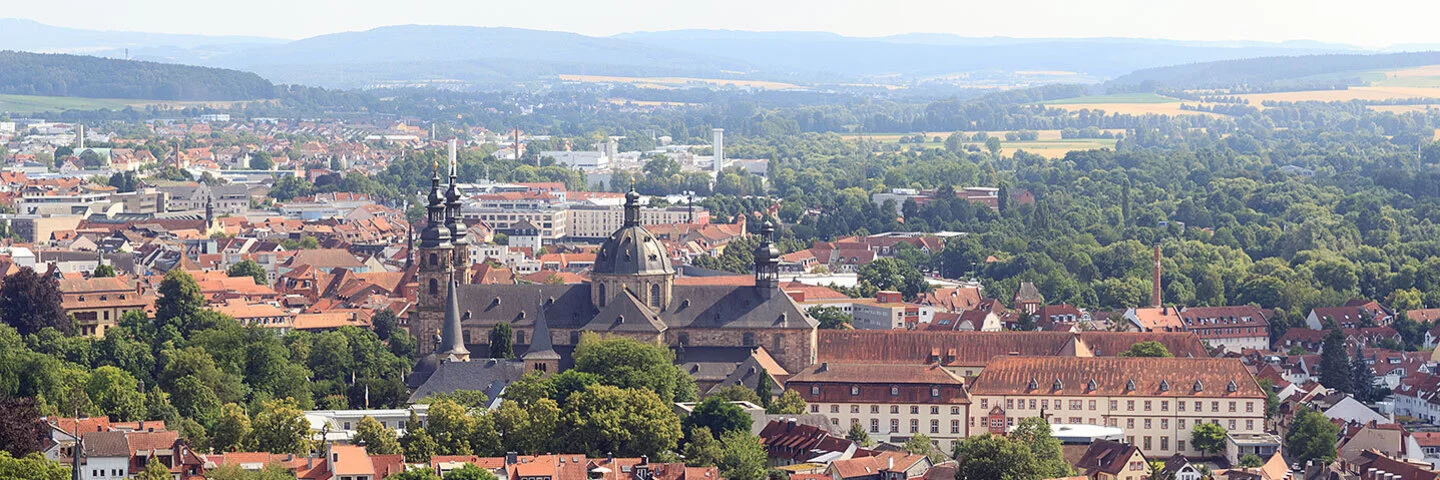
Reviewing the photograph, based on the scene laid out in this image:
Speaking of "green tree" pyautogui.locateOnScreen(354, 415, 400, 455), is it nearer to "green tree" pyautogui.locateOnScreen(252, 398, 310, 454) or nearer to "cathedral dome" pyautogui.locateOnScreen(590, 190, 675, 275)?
"green tree" pyautogui.locateOnScreen(252, 398, 310, 454)

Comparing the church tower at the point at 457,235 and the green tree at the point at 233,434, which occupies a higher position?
the church tower at the point at 457,235

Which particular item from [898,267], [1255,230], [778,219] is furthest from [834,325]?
[778,219]

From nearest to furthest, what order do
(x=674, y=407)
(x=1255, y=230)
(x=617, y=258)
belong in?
1. (x=674, y=407)
2. (x=617, y=258)
3. (x=1255, y=230)

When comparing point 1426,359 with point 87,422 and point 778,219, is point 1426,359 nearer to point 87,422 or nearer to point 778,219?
point 87,422

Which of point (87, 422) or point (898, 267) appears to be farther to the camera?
point (898, 267)

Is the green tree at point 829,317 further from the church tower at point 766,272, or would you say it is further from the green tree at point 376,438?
the green tree at point 376,438

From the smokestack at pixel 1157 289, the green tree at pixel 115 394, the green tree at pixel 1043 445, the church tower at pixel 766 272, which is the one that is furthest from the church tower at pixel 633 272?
the smokestack at pixel 1157 289
